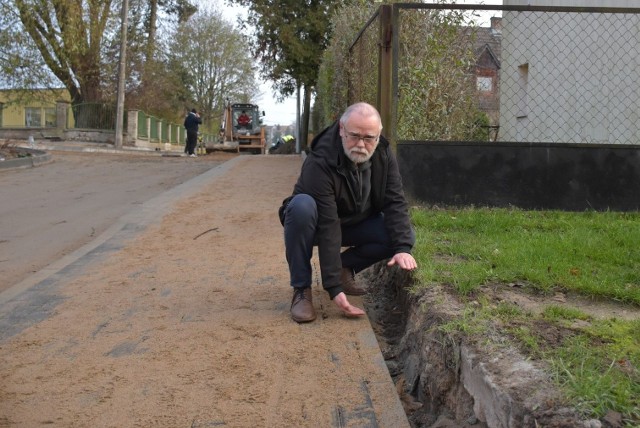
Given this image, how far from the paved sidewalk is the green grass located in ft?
2.13

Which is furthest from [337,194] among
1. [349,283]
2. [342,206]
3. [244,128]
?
[244,128]

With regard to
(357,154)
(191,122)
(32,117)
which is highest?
(32,117)

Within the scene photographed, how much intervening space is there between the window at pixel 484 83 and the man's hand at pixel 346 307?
5.00 meters

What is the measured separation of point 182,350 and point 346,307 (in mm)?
975

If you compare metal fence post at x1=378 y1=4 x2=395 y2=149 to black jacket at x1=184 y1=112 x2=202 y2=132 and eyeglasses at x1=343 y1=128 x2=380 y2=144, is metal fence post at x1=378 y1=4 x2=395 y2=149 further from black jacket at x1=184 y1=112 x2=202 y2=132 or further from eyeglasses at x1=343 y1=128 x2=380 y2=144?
black jacket at x1=184 y1=112 x2=202 y2=132

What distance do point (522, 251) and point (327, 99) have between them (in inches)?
316

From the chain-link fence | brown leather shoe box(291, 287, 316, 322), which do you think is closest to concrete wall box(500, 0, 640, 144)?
the chain-link fence

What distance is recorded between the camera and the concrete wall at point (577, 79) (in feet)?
33.5

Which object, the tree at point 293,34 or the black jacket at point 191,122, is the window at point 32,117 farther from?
the tree at point 293,34

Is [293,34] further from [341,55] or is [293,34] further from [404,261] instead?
[404,261]

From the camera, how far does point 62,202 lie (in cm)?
1103

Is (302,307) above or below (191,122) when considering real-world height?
below

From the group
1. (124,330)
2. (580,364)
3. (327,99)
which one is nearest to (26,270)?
(124,330)

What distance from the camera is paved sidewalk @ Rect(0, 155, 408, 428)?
313 cm
